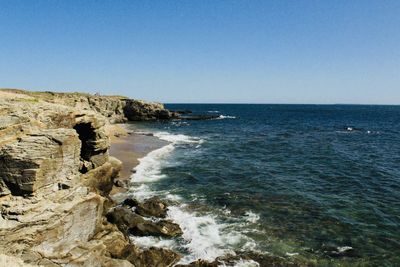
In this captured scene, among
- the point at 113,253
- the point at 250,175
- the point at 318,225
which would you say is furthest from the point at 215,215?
the point at 250,175

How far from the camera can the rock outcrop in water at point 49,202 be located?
1295cm

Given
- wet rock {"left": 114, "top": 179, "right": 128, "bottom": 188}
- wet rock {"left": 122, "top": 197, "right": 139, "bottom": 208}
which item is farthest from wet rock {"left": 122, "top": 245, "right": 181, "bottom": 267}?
wet rock {"left": 114, "top": 179, "right": 128, "bottom": 188}

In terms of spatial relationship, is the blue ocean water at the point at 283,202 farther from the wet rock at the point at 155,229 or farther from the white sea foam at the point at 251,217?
the wet rock at the point at 155,229

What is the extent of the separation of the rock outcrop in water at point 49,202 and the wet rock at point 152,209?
4.81 metres

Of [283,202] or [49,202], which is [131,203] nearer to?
[49,202]

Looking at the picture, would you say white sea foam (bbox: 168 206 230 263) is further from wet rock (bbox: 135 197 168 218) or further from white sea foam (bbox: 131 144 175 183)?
white sea foam (bbox: 131 144 175 183)

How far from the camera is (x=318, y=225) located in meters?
23.0

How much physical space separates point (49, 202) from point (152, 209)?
35.4 feet

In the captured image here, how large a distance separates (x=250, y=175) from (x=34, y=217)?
83.9 feet

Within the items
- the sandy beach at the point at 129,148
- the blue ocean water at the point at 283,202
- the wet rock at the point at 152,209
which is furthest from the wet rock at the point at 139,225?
the sandy beach at the point at 129,148

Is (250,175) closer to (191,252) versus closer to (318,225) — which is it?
(318,225)

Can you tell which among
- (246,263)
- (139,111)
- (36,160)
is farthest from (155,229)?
(139,111)

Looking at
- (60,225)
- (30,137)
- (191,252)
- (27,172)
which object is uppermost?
(30,137)

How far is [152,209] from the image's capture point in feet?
79.2
